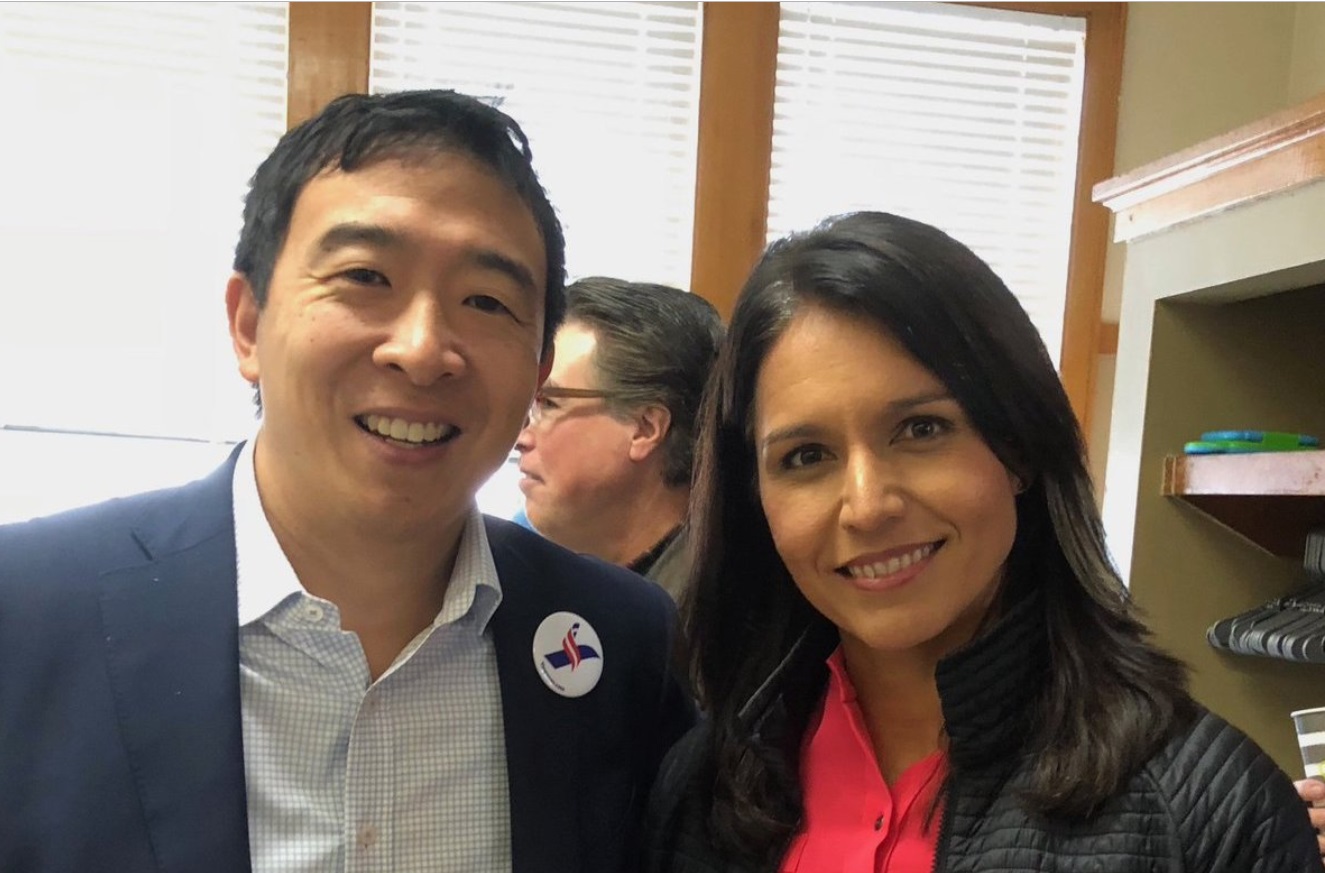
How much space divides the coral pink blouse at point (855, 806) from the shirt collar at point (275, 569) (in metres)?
0.44

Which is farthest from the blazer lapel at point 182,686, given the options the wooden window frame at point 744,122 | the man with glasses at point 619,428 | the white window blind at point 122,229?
the wooden window frame at point 744,122

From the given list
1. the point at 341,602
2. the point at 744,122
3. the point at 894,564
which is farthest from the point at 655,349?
the point at 894,564

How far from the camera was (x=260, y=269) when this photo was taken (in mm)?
1366

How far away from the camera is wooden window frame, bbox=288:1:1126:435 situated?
3.04 metres

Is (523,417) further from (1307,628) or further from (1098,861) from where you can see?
(1307,628)

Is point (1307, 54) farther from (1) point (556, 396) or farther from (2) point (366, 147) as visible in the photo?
(2) point (366, 147)

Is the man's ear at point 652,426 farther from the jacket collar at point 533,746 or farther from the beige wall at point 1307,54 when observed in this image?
the beige wall at point 1307,54

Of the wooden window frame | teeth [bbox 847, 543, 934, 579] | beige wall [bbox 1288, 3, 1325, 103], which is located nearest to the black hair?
teeth [bbox 847, 543, 934, 579]

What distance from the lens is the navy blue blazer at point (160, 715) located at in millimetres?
1117

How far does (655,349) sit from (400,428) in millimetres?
1276

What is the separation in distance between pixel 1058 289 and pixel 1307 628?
153cm

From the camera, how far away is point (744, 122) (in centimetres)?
321

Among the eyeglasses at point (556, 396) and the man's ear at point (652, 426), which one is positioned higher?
the eyeglasses at point (556, 396)

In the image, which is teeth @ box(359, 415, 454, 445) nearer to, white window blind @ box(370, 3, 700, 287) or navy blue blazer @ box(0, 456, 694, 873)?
navy blue blazer @ box(0, 456, 694, 873)
